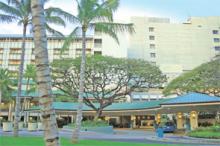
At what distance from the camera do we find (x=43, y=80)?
6922 mm

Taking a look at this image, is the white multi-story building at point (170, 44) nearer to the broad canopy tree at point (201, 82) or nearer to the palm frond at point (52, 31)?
the broad canopy tree at point (201, 82)

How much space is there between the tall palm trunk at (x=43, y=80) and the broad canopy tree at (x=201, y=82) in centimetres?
4078

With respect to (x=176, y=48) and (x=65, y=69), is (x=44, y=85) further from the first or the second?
(x=176, y=48)

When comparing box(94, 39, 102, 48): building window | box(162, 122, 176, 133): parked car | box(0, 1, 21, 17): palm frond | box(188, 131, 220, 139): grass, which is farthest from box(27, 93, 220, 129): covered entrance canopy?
box(94, 39, 102, 48): building window

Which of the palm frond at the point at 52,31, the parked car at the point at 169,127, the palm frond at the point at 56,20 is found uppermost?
the palm frond at the point at 56,20

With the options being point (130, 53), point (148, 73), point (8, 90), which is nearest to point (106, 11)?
point (148, 73)

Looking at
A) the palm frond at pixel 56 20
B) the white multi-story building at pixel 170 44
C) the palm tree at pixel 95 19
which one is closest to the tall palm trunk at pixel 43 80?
the palm tree at pixel 95 19

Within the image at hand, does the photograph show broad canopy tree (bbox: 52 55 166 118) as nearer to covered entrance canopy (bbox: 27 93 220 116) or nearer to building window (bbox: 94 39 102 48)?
covered entrance canopy (bbox: 27 93 220 116)

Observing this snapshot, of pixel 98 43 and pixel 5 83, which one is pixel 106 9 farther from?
pixel 98 43

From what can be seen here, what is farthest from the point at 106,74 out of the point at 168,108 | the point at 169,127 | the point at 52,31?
the point at 52,31

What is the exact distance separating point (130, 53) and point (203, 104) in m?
55.3

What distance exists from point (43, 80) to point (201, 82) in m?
47.4

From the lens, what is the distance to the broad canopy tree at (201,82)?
47.9 metres

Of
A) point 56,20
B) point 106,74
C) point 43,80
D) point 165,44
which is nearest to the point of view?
point 43,80
